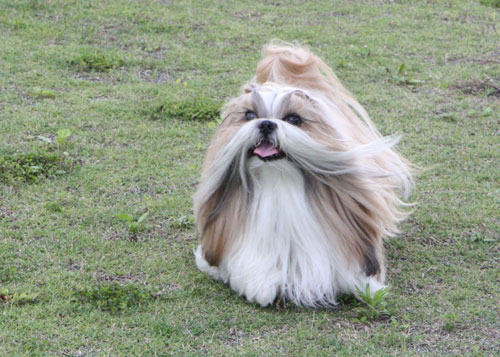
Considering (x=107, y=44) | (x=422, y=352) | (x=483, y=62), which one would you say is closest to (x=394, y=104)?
(x=483, y=62)

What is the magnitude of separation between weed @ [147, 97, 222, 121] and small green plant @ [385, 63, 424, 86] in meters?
1.76

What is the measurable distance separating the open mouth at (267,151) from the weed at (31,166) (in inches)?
85.4

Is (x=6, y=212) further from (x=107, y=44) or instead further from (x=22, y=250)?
(x=107, y=44)

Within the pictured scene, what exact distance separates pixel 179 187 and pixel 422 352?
7.53 ft

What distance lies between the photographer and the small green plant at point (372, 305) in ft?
12.0

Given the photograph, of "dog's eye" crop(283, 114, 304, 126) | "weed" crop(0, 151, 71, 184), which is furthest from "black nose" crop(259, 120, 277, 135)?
"weed" crop(0, 151, 71, 184)

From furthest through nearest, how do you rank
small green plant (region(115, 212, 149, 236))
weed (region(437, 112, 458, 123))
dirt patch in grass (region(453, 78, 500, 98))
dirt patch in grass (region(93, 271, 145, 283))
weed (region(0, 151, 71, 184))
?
dirt patch in grass (region(453, 78, 500, 98))
weed (region(437, 112, 458, 123))
weed (region(0, 151, 71, 184))
small green plant (region(115, 212, 149, 236))
dirt patch in grass (region(93, 271, 145, 283))

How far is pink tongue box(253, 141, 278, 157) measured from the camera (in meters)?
3.49

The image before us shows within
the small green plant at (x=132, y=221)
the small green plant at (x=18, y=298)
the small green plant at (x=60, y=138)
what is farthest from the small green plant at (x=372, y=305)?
the small green plant at (x=60, y=138)

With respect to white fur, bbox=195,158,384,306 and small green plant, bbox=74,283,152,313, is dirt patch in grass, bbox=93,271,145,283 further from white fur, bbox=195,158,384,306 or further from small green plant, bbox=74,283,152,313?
white fur, bbox=195,158,384,306

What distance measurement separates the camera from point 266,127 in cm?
346

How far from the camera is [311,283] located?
12.1 ft

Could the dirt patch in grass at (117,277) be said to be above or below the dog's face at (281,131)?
below

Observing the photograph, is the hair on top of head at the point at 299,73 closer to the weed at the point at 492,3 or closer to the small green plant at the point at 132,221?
the small green plant at the point at 132,221
